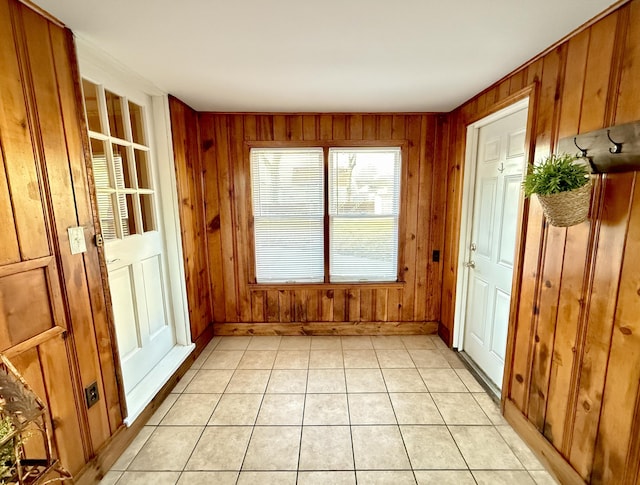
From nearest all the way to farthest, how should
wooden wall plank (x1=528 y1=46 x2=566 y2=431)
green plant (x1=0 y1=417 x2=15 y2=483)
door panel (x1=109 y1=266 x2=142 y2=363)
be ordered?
green plant (x1=0 y1=417 x2=15 y2=483) → wooden wall plank (x1=528 y1=46 x2=566 y2=431) → door panel (x1=109 y1=266 x2=142 y2=363)

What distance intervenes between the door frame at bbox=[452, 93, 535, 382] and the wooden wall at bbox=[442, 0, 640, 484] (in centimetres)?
4

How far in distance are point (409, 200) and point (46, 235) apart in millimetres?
2726

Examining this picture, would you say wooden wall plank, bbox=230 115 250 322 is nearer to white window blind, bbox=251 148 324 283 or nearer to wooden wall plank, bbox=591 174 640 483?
white window blind, bbox=251 148 324 283

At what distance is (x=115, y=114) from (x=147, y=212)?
27.7 inches

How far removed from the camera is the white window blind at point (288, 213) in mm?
2934

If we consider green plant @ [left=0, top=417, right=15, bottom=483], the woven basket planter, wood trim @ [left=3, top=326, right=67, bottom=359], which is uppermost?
the woven basket planter

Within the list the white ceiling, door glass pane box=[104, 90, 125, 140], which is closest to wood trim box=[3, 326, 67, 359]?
door glass pane box=[104, 90, 125, 140]

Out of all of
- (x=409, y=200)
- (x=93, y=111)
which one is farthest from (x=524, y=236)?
(x=93, y=111)

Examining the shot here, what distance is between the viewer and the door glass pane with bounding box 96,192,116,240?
1770mm

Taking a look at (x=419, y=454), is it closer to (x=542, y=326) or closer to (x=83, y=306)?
(x=542, y=326)

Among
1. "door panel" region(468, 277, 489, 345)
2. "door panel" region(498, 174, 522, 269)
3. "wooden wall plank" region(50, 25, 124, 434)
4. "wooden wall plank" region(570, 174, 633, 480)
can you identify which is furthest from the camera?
"door panel" region(468, 277, 489, 345)

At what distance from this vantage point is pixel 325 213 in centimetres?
301

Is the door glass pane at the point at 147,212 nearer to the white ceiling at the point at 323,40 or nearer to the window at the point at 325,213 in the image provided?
the white ceiling at the point at 323,40

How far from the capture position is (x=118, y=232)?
191cm
